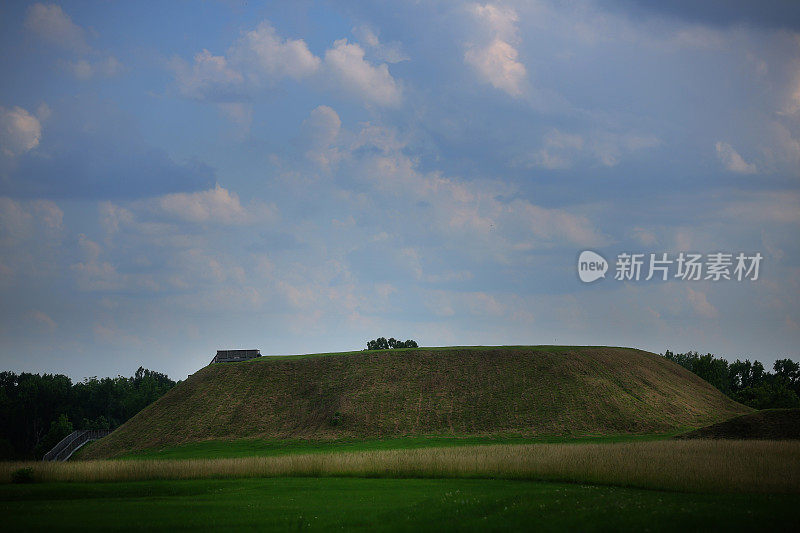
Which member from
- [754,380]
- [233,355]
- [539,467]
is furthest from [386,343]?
[539,467]

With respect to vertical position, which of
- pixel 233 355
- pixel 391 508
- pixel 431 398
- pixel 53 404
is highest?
pixel 233 355

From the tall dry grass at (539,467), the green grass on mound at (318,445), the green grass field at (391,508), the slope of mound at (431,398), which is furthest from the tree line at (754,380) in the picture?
the green grass field at (391,508)

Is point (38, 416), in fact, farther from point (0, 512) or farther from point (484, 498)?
point (484, 498)

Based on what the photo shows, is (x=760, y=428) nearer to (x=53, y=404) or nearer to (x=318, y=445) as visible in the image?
(x=318, y=445)

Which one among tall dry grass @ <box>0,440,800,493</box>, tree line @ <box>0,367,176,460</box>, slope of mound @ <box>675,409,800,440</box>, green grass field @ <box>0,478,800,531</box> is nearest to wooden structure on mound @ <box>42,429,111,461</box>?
tree line @ <box>0,367,176,460</box>

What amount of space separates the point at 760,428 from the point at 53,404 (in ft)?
492

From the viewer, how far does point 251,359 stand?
12812 cm

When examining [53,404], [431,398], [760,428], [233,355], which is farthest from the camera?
[53,404]

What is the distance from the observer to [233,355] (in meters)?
134

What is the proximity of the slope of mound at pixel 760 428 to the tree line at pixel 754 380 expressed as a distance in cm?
5832

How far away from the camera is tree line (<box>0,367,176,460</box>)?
15025 centimetres

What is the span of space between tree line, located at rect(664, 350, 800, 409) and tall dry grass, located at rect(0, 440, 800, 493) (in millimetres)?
84975

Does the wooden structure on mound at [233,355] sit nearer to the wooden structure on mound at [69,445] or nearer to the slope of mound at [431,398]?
the slope of mound at [431,398]

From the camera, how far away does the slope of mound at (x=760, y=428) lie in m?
67.4
